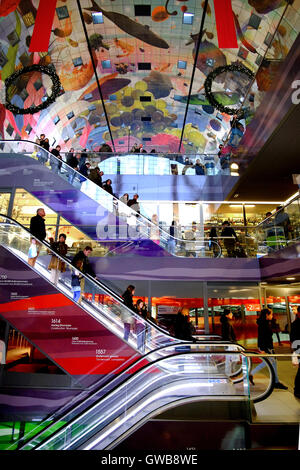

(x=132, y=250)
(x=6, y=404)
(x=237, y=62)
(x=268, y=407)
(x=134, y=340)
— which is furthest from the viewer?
(x=237, y=62)

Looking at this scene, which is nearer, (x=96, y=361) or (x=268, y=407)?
(x=268, y=407)

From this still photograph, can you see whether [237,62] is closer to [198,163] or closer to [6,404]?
[198,163]

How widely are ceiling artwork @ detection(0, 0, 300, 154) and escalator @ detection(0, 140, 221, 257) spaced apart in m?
2.42

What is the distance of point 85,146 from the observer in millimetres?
25188

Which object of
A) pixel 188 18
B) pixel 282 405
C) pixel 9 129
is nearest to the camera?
pixel 282 405

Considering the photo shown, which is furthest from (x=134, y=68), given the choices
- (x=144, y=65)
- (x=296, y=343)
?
(x=296, y=343)

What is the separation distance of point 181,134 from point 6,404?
71.0 ft

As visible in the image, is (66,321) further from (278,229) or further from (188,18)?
(188,18)

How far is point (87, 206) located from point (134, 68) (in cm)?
1225

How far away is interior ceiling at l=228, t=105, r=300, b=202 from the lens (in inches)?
312

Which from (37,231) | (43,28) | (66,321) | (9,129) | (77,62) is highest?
(77,62)

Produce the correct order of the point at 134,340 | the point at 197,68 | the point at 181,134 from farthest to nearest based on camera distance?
the point at 181,134
the point at 197,68
the point at 134,340

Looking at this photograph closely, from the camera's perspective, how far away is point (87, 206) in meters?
10.9

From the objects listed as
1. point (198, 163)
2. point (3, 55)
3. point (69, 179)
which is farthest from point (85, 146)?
point (69, 179)
